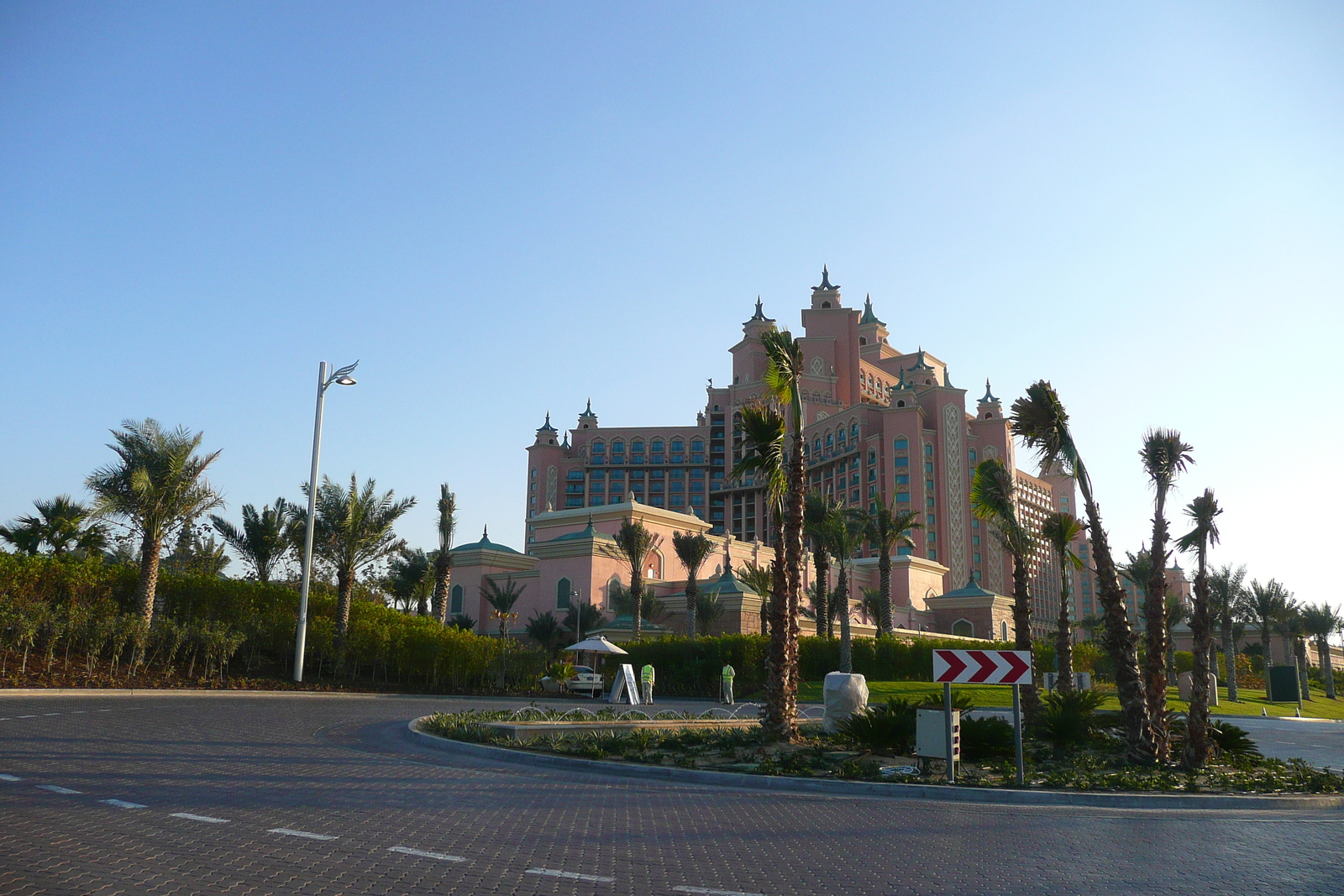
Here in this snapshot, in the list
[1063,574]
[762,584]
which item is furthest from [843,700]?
[762,584]

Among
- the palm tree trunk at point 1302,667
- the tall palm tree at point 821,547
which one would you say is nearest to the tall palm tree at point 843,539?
the tall palm tree at point 821,547

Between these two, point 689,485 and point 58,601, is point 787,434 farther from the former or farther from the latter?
point 689,485

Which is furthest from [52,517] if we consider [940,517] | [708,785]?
[940,517]

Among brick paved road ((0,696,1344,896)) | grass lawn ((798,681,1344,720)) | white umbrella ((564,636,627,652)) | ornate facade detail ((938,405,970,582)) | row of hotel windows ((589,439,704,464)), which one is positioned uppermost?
row of hotel windows ((589,439,704,464))

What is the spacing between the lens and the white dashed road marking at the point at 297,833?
23.8 feet

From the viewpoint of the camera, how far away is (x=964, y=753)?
13.8 meters

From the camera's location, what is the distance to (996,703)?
107 ft

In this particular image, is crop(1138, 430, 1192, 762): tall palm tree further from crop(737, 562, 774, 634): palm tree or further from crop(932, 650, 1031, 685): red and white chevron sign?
crop(737, 562, 774, 634): palm tree

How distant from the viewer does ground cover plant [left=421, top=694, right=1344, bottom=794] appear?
12.3 m

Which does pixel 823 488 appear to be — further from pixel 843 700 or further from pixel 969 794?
pixel 969 794

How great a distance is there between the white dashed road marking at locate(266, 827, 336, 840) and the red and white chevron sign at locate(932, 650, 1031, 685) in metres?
7.01

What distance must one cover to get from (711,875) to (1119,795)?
6825mm

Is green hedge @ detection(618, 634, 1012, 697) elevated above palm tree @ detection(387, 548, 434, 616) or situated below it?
below

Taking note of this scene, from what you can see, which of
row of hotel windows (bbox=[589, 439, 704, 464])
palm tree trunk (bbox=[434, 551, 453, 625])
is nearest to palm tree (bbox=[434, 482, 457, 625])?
palm tree trunk (bbox=[434, 551, 453, 625])
